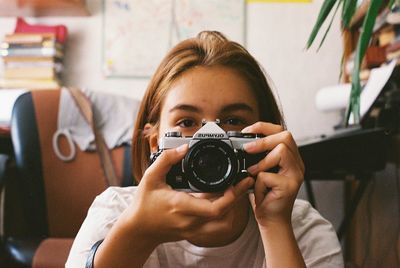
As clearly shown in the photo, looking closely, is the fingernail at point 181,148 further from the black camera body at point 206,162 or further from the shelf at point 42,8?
the shelf at point 42,8

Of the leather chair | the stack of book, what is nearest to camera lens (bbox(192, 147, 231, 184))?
the leather chair

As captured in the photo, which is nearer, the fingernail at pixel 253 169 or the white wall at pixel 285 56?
the fingernail at pixel 253 169

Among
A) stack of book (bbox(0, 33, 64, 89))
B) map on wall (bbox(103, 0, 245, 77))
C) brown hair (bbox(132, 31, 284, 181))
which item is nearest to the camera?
brown hair (bbox(132, 31, 284, 181))

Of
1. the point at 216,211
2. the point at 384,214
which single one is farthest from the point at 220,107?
the point at 384,214

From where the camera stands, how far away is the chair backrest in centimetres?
133

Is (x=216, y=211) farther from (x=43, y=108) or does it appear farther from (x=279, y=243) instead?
(x=43, y=108)

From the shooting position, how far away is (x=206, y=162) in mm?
612

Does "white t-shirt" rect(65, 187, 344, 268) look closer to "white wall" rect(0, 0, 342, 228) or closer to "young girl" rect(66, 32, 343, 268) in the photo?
"young girl" rect(66, 32, 343, 268)

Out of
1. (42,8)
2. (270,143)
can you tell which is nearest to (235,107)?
(270,143)

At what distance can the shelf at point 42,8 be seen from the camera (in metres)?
1.76

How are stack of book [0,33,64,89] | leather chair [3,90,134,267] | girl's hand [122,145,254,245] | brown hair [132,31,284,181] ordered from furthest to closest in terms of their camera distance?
1. stack of book [0,33,64,89]
2. leather chair [3,90,134,267]
3. brown hair [132,31,284,181]
4. girl's hand [122,145,254,245]

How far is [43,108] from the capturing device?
1380mm

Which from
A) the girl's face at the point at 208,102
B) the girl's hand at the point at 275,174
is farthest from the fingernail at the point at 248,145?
the girl's face at the point at 208,102

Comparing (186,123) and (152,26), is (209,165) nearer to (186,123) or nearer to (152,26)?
(186,123)
